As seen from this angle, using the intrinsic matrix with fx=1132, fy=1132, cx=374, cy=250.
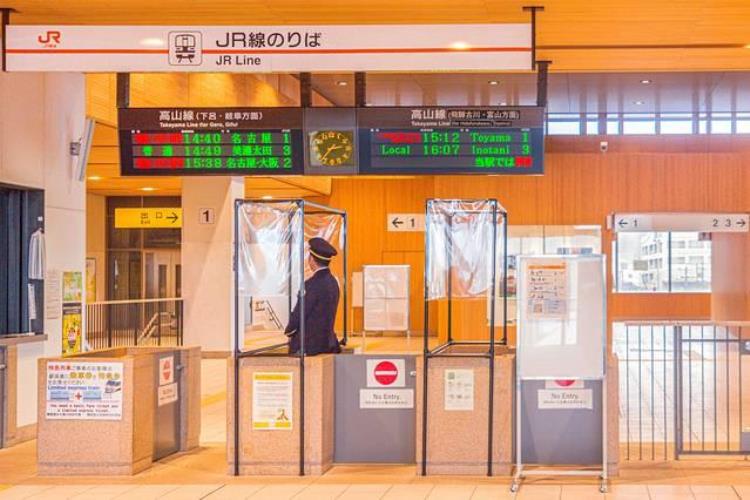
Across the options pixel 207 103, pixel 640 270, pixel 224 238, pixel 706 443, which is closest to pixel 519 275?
pixel 706 443

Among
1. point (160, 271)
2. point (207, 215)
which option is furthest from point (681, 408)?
point (160, 271)

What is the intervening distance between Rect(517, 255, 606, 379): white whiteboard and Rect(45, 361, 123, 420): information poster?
2.80 metres

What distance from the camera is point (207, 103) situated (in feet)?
50.1

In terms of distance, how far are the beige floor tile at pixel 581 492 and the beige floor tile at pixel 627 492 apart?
74mm

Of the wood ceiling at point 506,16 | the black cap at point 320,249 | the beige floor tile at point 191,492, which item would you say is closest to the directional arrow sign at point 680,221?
the wood ceiling at point 506,16

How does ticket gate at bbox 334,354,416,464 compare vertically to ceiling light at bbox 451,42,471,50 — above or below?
below

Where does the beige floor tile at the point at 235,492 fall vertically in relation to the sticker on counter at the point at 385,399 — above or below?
below

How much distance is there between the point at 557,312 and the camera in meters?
7.56

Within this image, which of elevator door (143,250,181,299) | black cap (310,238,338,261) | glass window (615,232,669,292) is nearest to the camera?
black cap (310,238,338,261)

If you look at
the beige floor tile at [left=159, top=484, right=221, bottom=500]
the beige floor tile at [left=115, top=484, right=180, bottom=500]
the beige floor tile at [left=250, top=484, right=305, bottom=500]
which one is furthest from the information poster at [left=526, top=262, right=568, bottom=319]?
the beige floor tile at [left=115, top=484, right=180, bottom=500]

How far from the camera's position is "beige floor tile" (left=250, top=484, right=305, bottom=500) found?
280 inches

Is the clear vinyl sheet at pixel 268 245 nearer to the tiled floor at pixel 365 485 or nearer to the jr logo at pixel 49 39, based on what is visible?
the tiled floor at pixel 365 485

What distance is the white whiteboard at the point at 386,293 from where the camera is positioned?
20953 mm

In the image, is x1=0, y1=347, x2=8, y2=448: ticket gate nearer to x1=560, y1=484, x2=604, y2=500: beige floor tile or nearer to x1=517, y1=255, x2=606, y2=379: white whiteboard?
x1=517, y1=255, x2=606, y2=379: white whiteboard
